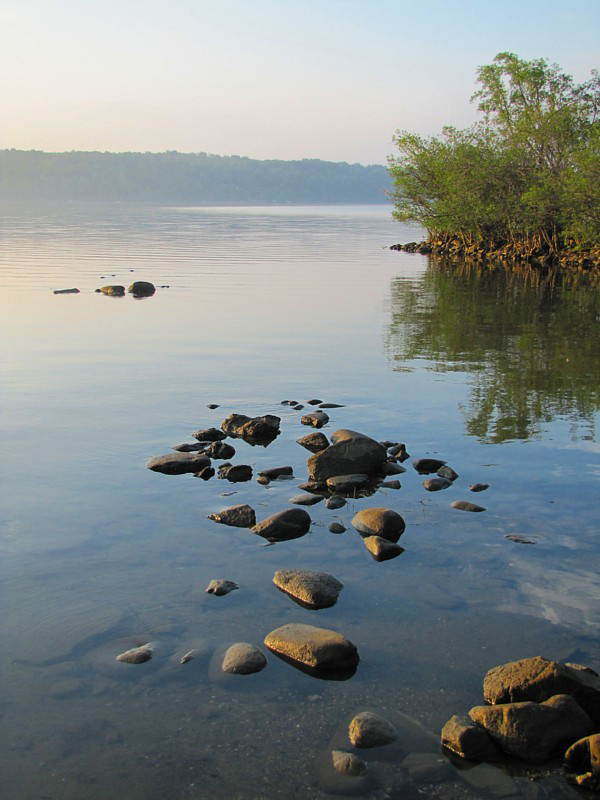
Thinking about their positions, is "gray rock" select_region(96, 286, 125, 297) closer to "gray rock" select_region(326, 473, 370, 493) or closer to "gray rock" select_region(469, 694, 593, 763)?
"gray rock" select_region(326, 473, 370, 493)

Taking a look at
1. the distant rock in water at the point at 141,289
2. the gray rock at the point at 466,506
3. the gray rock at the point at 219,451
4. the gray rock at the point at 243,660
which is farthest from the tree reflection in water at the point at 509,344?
the distant rock in water at the point at 141,289

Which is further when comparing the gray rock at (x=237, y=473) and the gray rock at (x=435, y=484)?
the gray rock at (x=237, y=473)

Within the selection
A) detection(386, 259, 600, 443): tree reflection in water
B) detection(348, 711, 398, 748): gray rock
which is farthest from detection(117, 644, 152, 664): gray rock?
detection(386, 259, 600, 443): tree reflection in water

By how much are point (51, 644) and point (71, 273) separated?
37.8 metres

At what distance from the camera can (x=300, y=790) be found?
19.1ft

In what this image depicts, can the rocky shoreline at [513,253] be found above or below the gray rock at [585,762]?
above

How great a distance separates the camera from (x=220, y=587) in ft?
28.5

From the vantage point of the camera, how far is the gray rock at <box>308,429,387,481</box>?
12.1 meters

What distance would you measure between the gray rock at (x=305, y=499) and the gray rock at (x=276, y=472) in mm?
A: 859

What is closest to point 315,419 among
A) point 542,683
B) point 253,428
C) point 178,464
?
point 253,428

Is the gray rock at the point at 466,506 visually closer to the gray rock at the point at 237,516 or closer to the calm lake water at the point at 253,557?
the calm lake water at the point at 253,557

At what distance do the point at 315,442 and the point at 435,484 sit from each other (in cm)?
241

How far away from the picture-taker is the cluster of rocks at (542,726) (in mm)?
6066

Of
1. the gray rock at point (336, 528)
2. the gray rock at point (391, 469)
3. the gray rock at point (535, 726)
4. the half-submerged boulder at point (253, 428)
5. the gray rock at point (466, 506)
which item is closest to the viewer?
the gray rock at point (535, 726)
